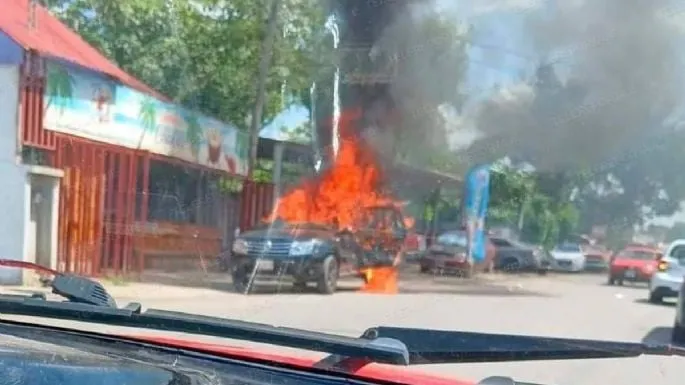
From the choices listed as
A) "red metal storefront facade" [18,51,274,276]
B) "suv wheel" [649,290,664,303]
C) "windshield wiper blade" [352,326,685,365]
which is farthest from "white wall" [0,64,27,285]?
"windshield wiper blade" [352,326,685,365]

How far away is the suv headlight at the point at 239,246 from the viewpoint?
698cm

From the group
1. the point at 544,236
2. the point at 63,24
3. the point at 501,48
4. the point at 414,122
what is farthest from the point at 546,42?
the point at 63,24

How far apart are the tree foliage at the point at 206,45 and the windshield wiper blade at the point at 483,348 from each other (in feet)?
10.2

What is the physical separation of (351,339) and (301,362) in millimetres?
171

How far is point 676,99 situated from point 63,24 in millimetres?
6543

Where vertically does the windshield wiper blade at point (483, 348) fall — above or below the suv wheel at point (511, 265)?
below

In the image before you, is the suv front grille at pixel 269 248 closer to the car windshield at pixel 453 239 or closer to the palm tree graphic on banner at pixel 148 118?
the car windshield at pixel 453 239

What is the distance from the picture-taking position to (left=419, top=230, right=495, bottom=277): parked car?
5477mm

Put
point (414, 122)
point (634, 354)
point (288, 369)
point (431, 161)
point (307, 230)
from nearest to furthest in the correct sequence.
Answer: point (288, 369)
point (634, 354)
point (431, 161)
point (414, 122)
point (307, 230)

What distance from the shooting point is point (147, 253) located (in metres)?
7.54

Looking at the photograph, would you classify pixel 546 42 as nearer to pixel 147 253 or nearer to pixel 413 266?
pixel 413 266

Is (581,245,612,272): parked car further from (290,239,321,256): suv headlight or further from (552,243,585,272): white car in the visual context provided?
(290,239,321,256): suv headlight

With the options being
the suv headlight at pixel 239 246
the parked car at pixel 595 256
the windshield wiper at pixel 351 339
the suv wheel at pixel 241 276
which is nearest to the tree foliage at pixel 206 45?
the suv headlight at pixel 239 246

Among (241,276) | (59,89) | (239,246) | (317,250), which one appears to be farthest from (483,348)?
(59,89)
